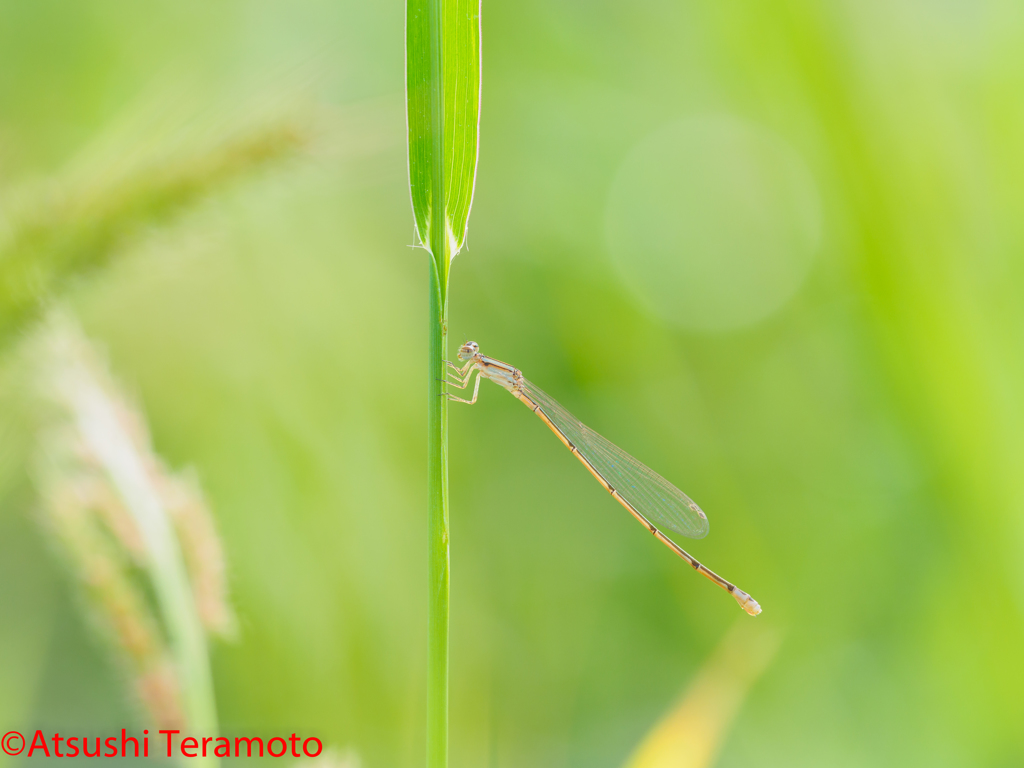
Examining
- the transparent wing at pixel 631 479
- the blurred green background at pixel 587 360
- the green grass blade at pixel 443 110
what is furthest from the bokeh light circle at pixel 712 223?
the green grass blade at pixel 443 110

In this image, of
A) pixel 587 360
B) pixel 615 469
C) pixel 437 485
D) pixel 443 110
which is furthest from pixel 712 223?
pixel 437 485

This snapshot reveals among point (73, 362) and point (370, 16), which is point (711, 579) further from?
point (370, 16)

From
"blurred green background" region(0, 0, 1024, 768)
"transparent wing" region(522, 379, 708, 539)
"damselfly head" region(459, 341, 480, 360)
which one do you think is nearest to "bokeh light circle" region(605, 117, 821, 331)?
"blurred green background" region(0, 0, 1024, 768)

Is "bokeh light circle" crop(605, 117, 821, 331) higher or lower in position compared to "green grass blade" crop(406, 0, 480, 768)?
higher

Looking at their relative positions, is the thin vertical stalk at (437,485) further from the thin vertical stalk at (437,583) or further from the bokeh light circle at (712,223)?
the bokeh light circle at (712,223)

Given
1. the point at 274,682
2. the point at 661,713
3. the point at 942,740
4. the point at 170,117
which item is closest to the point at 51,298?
the point at 170,117

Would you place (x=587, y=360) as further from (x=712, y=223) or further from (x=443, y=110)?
(x=443, y=110)

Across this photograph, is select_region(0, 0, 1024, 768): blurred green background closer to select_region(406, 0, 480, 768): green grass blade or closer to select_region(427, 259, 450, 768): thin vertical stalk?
select_region(406, 0, 480, 768): green grass blade
